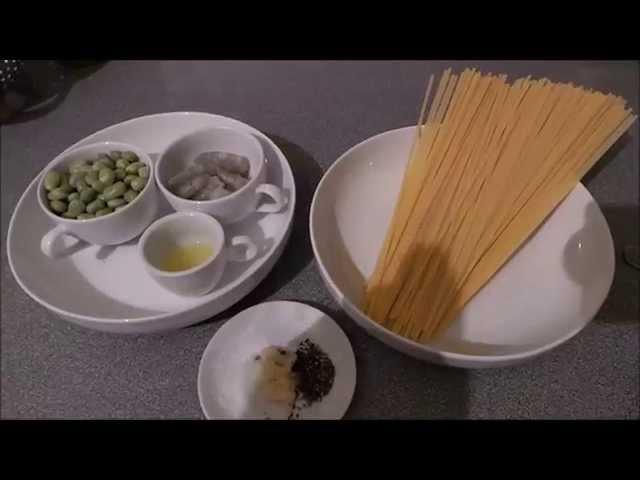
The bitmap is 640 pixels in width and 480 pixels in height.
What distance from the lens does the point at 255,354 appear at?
62cm

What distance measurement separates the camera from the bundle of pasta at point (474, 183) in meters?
0.62

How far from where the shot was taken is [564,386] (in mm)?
612

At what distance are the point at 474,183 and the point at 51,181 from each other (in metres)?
0.58

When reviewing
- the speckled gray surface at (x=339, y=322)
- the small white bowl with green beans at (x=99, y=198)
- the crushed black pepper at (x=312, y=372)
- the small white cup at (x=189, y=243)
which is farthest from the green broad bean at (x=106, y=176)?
the crushed black pepper at (x=312, y=372)

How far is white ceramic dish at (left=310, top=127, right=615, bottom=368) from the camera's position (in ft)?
1.90

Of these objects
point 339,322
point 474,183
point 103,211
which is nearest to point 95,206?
point 103,211

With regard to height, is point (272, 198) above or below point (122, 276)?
above

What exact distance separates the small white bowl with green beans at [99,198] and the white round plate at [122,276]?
0.03m

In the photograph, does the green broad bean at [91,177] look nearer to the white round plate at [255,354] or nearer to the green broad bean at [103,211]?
the green broad bean at [103,211]

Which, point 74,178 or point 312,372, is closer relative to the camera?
point 312,372

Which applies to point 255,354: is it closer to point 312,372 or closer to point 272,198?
point 312,372
